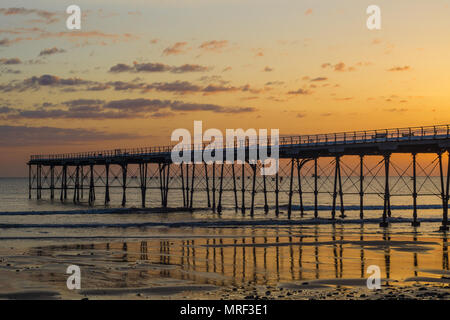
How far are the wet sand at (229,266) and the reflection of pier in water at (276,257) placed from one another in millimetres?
36

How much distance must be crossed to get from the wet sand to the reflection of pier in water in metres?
0.04

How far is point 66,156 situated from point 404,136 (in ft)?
195

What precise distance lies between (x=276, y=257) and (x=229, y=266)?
3.01 metres

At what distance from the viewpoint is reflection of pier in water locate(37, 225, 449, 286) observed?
20578mm

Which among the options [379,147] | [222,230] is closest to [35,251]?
[222,230]

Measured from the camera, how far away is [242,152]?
54.3 m

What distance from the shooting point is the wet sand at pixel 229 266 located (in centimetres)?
1770

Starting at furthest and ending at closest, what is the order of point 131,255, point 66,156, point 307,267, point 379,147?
1. point 66,156
2. point 379,147
3. point 131,255
4. point 307,267
